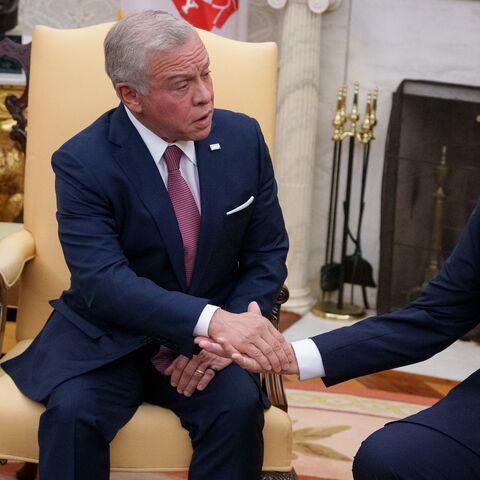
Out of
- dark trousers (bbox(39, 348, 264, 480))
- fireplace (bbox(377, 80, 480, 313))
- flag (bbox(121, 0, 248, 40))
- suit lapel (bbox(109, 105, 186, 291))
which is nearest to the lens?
dark trousers (bbox(39, 348, 264, 480))

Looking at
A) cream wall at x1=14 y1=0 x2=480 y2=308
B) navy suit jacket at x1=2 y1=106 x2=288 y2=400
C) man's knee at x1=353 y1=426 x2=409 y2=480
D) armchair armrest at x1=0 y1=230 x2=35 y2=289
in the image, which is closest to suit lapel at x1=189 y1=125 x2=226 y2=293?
navy suit jacket at x1=2 y1=106 x2=288 y2=400

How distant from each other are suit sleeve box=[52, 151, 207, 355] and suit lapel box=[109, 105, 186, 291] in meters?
0.09

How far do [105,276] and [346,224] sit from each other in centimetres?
262

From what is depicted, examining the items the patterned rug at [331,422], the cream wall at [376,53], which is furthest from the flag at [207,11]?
the patterned rug at [331,422]

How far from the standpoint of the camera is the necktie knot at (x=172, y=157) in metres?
2.54

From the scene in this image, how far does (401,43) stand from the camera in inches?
184

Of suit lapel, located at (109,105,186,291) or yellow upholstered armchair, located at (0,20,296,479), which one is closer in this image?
suit lapel, located at (109,105,186,291)

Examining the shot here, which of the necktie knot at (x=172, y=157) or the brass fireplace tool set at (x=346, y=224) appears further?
the brass fireplace tool set at (x=346, y=224)

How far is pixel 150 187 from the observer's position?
2.48 metres

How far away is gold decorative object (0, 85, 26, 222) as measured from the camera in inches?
163

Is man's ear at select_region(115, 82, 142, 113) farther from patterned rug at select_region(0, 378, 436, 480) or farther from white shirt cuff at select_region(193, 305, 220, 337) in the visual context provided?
patterned rug at select_region(0, 378, 436, 480)

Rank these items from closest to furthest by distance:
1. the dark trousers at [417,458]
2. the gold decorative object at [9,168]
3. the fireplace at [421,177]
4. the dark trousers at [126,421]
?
the dark trousers at [417,458], the dark trousers at [126,421], the gold decorative object at [9,168], the fireplace at [421,177]

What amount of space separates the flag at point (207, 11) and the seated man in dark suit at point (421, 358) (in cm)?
223

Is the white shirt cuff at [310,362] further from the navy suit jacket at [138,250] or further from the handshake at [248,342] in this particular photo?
the navy suit jacket at [138,250]
